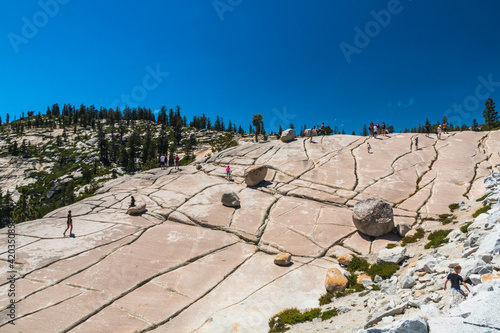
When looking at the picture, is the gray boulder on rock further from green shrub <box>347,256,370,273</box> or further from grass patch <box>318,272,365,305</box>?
green shrub <box>347,256,370,273</box>

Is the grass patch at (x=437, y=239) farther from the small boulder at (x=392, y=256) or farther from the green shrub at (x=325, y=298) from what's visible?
the green shrub at (x=325, y=298)

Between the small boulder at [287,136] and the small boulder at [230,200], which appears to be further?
the small boulder at [287,136]

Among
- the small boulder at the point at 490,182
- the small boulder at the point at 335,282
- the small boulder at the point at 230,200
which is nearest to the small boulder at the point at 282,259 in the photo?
the small boulder at the point at 335,282

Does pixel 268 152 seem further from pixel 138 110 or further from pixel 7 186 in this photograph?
pixel 138 110

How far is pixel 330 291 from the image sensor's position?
1240 cm

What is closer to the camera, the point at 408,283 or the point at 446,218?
the point at 408,283

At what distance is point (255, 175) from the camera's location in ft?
86.7

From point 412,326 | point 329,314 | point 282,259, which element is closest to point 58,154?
point 282,259

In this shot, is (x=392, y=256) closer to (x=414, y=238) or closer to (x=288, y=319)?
(x=414, y=238)

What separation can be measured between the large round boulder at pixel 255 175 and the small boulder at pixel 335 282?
47.3 ft

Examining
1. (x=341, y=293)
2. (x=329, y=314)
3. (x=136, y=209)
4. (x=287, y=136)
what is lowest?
(x=341, y=293)

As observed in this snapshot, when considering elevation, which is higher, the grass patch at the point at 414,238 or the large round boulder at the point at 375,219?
the large round boulder at the point at 375,219

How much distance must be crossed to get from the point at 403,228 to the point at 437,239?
151 inches

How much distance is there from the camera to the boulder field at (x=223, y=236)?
1145cm
